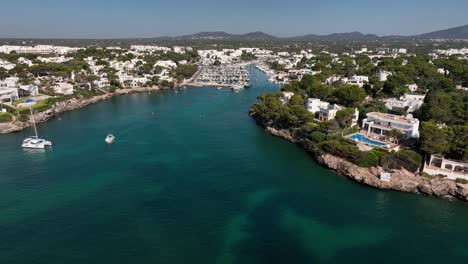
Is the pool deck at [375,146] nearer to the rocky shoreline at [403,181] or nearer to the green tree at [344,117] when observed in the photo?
the rocky shoreline at [403,181]

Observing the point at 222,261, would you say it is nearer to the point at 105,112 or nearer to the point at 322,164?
the point at 322,164

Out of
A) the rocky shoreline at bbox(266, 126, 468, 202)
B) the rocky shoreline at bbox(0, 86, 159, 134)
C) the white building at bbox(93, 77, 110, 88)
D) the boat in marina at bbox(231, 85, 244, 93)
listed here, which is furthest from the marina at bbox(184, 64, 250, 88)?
the rocky shoreline at bbox(266, 126, 468, 202)

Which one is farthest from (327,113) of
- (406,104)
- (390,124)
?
(406,104)

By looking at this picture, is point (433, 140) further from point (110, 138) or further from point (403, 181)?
point (110, 138)

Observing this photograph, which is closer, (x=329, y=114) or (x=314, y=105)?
(x=329, y=114)

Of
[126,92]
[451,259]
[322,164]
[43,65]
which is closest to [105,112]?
[126,92]

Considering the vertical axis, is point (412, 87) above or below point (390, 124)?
above

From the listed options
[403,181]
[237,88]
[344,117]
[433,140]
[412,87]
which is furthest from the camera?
[237,88]

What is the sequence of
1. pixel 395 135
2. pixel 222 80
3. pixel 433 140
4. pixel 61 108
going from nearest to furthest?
pixel 433 140, pixel 395 135, pixel 61 108, pixel 222 80
